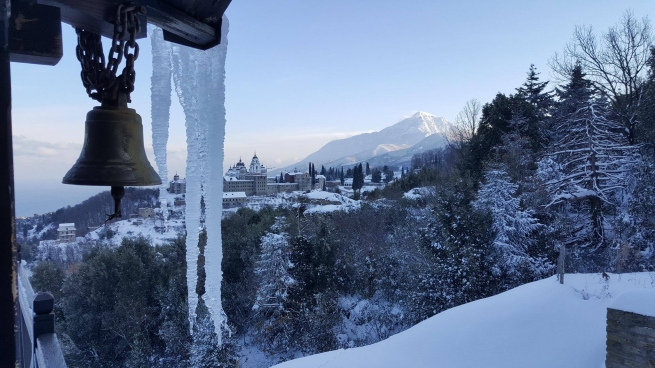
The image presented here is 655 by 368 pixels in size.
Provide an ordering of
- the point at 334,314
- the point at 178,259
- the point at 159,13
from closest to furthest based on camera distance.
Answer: the point at 159,13 → the point at 334,314 → the point at 178,259

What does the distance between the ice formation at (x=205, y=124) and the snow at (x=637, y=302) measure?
428 centimetres

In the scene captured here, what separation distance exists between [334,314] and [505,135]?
31.1 ft

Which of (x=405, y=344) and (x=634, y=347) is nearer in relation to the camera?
(x=634, y=347)

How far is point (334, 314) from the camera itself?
11188 millimetres

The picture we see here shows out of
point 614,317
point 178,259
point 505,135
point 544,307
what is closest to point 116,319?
point 178,259

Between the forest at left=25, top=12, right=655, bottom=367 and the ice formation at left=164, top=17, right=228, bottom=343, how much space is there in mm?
8558

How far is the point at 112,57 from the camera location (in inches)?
36.9

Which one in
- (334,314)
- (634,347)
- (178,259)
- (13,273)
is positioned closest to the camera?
(13,273)

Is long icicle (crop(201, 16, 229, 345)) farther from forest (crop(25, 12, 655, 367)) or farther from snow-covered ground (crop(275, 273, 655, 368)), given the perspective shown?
forest (crop(25, 12, 655, 367))

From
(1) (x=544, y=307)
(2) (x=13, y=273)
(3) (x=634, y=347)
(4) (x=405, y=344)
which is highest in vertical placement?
(2) (x=13, y=273)

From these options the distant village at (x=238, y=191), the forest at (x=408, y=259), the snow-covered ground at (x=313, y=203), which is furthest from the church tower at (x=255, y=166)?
the forest at (x=408, y=259)

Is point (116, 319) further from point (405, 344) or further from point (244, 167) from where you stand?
point (244, 167)

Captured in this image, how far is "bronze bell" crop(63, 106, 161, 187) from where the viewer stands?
1123 millimetres

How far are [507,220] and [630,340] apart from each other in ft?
23.3
